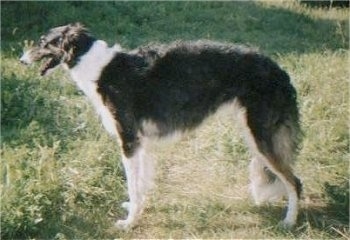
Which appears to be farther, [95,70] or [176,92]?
[176,92]

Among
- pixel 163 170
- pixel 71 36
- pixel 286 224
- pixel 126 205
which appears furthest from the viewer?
pixel 163 170

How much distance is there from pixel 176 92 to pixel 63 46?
Answer: 2.99ft

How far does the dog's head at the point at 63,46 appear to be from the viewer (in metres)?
4.26

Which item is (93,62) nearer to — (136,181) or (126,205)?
(136,181)

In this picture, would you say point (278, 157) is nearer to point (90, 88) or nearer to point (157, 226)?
point (157, 226)

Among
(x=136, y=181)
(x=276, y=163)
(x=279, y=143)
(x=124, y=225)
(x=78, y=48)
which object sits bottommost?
(x=124, y=225)

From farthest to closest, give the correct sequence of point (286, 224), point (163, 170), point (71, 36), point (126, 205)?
point (163, 170), point (126, 205), point (286, 224), point (71, 36)

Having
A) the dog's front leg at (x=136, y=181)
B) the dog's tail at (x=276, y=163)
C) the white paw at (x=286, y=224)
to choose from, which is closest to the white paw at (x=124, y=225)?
the dog's front leg at (x=136, y=181)

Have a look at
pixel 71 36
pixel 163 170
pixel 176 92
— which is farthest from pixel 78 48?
pixel 163 170

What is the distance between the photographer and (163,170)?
5227 millimetres

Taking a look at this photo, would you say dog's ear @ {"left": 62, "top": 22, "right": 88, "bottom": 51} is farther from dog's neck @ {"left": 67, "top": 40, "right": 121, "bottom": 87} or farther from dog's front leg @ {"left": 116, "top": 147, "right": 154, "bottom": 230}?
Result: dog's front leg @ {"left": 116, "top": 147, "right": 154, "bottom": 230}

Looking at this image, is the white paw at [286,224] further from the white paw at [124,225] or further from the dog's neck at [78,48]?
the dog's neck at [78,48]

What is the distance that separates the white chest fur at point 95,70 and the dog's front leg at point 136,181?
0.26 metres

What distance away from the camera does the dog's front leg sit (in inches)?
172
